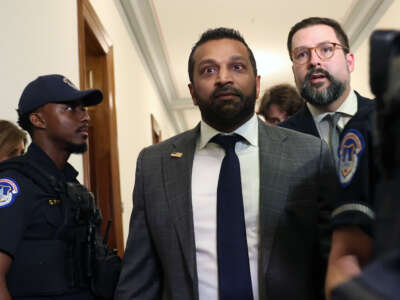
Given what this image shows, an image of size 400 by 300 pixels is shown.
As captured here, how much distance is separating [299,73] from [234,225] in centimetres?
93

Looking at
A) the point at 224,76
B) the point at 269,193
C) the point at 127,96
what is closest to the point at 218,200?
the point at 269,193

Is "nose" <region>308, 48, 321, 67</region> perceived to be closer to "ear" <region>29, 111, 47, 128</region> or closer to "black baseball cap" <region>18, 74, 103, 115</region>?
"black baseball cap" <region>18, 74, 103, 115</region>

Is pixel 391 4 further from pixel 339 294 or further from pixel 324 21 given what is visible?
pixel 339 294

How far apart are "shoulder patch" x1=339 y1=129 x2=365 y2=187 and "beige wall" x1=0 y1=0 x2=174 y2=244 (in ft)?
5.82

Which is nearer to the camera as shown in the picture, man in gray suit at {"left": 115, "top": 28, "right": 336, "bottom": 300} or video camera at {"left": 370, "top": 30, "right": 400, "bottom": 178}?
video camera at {"left": 370, "top": 30, "right": 400, "bottom": 178}

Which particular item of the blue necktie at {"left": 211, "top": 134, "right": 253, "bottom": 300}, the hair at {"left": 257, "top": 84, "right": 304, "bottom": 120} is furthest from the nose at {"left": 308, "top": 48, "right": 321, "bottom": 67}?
the hair at {"left": 257, "top": 84, "right": 304, "bottom": 120}

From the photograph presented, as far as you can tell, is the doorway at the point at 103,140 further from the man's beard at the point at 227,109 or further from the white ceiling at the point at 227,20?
the man's beard at the point at 227,109

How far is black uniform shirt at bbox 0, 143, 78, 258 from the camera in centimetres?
158

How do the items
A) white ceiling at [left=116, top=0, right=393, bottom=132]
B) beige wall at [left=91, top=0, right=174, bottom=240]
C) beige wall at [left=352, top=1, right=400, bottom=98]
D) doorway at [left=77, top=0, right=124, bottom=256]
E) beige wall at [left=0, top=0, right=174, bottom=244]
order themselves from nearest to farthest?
1. beige wall at [left=0, top=0, right=174, bottom=244]
2. doorway at [left=77, top=0, right=124, bottom=256]
3. beige wall at [left=91, top=0, right=174, bottom=240]
4. beige wall at [left=352, top=1, right=400, bottom=98]
5. white ceiling at [left=116, top=0, right=393, bottom=132]

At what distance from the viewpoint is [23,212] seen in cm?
166

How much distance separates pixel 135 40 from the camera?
6.18 metres

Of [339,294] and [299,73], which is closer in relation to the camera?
[339,294]

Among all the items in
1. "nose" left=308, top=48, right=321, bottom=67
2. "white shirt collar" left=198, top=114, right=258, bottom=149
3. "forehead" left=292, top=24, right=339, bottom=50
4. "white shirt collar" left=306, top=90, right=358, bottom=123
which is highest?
"forehead" left=292, top=24, right=339, bottom=50

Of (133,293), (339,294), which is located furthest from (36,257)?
(339,294)
